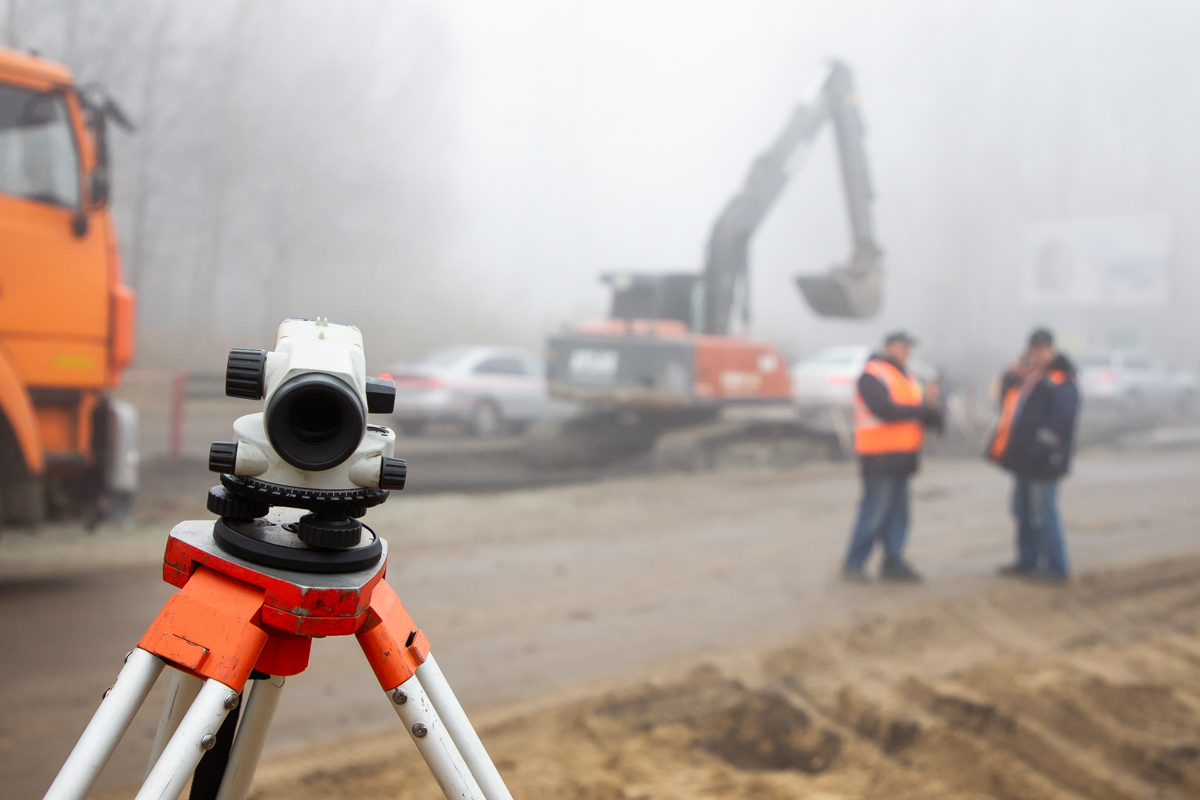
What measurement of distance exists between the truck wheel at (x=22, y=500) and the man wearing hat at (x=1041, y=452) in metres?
6.40

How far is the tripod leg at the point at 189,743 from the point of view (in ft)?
4.32

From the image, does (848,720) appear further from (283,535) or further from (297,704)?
(283,535)

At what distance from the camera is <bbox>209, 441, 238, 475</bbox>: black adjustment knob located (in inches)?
56.1

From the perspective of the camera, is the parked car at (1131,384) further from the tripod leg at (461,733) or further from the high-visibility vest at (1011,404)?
the tripod leg at (461,733)

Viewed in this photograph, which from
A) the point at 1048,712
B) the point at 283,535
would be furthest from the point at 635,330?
the point at 283,535

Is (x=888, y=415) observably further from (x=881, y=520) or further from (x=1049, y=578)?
(x=1049, y=578)

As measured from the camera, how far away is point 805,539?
8.52m

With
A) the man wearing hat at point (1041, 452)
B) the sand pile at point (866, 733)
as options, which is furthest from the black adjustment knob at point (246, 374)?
the man wearing hat at point (1041, 452)

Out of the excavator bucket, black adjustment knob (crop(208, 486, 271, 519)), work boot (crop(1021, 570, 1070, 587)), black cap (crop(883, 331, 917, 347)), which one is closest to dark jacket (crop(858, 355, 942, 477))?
black cap (crop(883, 331, 917, 347))

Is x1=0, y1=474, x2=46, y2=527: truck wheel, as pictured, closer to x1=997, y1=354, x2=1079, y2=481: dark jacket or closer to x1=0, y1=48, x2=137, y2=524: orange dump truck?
x1=0, y1=48, x2=137, y2=524: orange dump truck

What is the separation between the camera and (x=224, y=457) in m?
1.43

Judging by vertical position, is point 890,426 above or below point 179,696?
below

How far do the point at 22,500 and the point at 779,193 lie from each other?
10.6 m

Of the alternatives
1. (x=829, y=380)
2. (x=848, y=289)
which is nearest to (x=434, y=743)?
(x=848, y=289)
